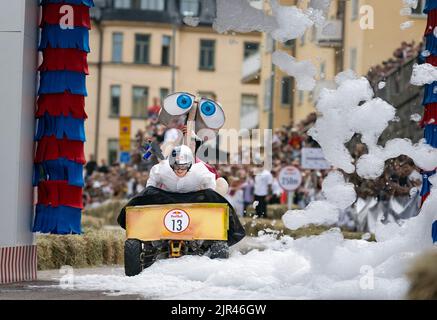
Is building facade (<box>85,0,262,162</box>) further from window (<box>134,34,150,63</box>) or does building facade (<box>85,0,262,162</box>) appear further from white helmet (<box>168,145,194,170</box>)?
white helmet (<box>168,145,194,170</box>)

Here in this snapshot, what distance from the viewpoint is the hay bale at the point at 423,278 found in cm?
988

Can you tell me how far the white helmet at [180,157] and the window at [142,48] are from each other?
72.8m

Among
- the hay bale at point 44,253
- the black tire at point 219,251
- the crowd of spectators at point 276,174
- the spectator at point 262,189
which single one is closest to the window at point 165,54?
the crowd of spectators at point 276,174

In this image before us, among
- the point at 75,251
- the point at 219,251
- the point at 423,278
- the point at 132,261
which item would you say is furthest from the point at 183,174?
the point at 423,278

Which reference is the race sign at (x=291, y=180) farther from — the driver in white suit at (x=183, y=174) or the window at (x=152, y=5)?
the window at (x=152, y=5)

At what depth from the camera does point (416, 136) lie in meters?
32.4

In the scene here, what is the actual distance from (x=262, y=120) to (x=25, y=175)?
53.2 m

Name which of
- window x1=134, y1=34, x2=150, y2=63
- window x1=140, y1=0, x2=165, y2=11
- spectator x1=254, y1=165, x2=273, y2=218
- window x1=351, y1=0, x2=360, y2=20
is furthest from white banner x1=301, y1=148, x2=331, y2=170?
window x1=140, y1=0, x2=165, y2=11

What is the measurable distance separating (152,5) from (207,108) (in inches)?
2968

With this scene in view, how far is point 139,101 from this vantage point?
90.4 meters

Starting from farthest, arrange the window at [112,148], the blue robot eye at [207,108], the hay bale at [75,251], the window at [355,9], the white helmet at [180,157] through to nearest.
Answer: the window at [112,148] < the window at [355,9] < the hay bale at [75,251] < the blue robot eye at [207,108] < the white helmet at [180,157]

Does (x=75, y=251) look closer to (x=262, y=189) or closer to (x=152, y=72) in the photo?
(x=262, y=189)

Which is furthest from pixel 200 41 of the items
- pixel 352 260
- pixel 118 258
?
pixel 352 260
